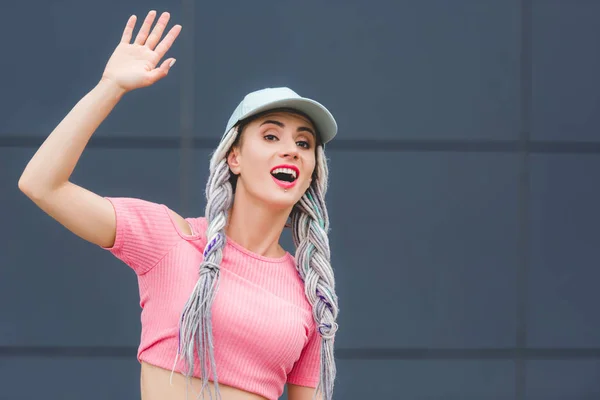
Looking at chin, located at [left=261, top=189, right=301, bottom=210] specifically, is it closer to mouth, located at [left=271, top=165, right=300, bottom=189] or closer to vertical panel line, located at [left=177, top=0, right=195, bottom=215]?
mouth, located at [left=271, top=165, right=300, bottom=189]

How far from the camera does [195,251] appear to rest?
8.93 ft

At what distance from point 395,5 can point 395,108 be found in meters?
0.53

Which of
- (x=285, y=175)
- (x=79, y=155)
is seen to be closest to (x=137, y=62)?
(x=79, y=155)

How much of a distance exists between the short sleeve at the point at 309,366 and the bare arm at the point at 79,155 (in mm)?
710

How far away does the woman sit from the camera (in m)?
2.54

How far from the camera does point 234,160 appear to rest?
2.85 meters

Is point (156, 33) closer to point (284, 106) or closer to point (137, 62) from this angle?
point (137, 62)

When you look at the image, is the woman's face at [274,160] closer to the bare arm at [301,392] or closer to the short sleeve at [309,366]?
the short sleeve at [309,366]

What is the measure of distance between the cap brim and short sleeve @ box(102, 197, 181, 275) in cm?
39

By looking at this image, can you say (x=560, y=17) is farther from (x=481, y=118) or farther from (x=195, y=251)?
(x=195, y=251)

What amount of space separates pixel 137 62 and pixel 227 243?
61cm

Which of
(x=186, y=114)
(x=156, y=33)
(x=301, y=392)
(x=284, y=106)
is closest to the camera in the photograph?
(x=156, y=33)

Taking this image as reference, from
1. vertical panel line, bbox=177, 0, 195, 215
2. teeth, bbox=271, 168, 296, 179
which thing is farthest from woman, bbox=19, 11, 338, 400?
vertical panel line, bbox=177, 0, 195, 215

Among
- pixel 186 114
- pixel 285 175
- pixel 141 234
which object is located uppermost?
pixel 186 114
